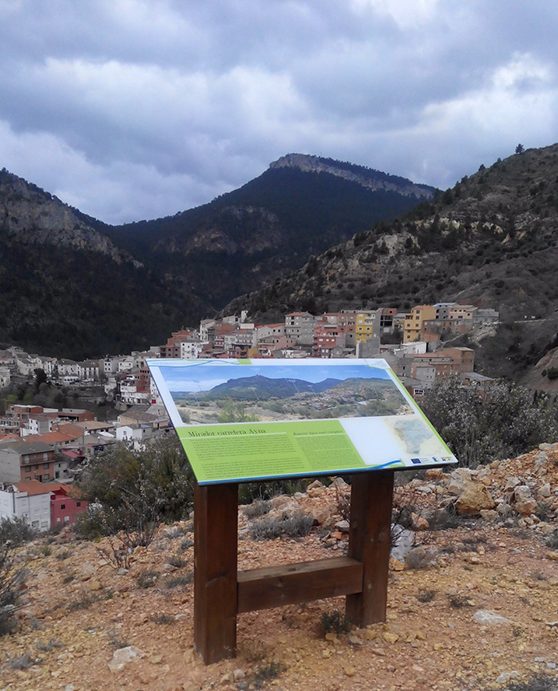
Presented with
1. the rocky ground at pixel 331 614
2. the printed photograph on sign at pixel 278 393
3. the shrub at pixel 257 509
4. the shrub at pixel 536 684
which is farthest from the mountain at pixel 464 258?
the shrub at pixel 536 684

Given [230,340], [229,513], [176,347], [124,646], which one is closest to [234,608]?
[229,513]

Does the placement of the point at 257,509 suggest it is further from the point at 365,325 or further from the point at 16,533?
the point at 365,325

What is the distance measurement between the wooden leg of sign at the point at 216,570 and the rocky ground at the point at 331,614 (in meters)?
0.15

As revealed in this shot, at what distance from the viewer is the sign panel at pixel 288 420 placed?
110 inches

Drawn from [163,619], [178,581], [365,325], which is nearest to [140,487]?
[178,581]

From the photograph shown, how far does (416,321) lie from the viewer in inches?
2271

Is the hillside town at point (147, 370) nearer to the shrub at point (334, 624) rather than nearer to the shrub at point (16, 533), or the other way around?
the shrub at point (16, 533)

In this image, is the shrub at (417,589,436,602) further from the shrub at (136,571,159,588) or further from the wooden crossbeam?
the shrub at (136,571,159,588)

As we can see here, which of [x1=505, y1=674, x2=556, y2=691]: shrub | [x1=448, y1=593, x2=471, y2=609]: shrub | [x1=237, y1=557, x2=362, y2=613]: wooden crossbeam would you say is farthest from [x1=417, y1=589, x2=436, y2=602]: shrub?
[x1=505, y1=674, x2=556, y2=691]: shrub

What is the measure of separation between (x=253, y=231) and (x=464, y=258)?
313ft

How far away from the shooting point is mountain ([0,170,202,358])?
92.7 metres

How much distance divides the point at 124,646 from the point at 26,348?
93411mm

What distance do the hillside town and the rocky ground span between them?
54.6 feet

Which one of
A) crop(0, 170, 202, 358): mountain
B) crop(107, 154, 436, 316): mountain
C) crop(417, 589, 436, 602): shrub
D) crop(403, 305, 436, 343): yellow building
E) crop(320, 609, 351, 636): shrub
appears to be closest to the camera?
crop(320, 609, 351, 636): shrub
